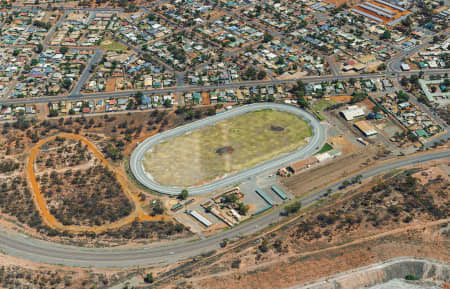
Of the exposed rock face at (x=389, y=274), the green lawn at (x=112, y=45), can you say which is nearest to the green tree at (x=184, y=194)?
the exposed rock face at (x=389, y=274)

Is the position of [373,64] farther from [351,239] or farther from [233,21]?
[351,239]

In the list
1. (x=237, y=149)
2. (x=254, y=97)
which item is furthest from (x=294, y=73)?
(x=237, y=149)

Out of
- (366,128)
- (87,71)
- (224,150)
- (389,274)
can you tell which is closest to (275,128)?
(224,150)

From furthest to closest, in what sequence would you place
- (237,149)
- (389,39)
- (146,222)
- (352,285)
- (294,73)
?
(389,39) → (294,73) → (237,149) → (146,222) → (352,285)

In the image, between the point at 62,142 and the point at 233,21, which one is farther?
the point at 233,21

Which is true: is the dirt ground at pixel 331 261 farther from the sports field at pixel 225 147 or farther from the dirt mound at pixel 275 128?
the dirt mound at pixel 275 128

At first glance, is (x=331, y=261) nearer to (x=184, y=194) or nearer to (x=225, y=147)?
(x=184, y=194)
